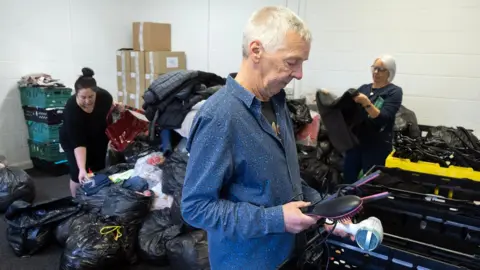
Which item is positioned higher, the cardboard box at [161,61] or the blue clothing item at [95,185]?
Answer: the cardboard box at [161,61]

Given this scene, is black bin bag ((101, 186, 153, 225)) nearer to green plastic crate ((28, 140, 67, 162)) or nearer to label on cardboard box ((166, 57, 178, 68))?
green plastic crate ((28, 140, 67, 162))

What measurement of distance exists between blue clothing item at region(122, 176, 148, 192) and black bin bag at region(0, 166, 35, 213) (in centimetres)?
120

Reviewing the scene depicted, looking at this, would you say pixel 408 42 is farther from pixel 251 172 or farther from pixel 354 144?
pixel 251 172

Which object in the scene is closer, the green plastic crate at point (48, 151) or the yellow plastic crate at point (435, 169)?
the yellow plastic crate at point (435, 169)

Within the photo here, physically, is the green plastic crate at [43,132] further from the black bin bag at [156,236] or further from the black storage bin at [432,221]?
the black storage bin at [432,221]

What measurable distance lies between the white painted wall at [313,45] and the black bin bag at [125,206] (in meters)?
2.40

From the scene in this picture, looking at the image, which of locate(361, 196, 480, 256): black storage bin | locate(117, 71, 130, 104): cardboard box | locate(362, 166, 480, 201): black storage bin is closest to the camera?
locate(361, 196, 480, 256): black storage bin

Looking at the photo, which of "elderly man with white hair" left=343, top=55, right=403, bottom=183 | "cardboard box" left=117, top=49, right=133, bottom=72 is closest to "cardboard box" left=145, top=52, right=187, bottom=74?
"cardboard box" left=117, top=49, right=133, bottom=72

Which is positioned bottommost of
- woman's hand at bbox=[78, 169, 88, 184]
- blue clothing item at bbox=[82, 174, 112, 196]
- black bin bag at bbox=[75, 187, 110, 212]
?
black bin bag at bbox=[75, 187, 110, 212]

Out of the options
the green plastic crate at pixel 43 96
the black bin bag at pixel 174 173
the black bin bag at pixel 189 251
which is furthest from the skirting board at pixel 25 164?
the black bin bag at pixel 189 251

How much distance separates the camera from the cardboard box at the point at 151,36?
4.70 meters

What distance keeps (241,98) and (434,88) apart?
313 cm

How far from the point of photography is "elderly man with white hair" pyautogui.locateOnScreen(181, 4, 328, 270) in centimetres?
85

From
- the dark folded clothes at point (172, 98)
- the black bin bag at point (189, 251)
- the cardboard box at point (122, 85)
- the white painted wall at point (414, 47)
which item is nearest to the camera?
the black bin bag at point (189, 251)
